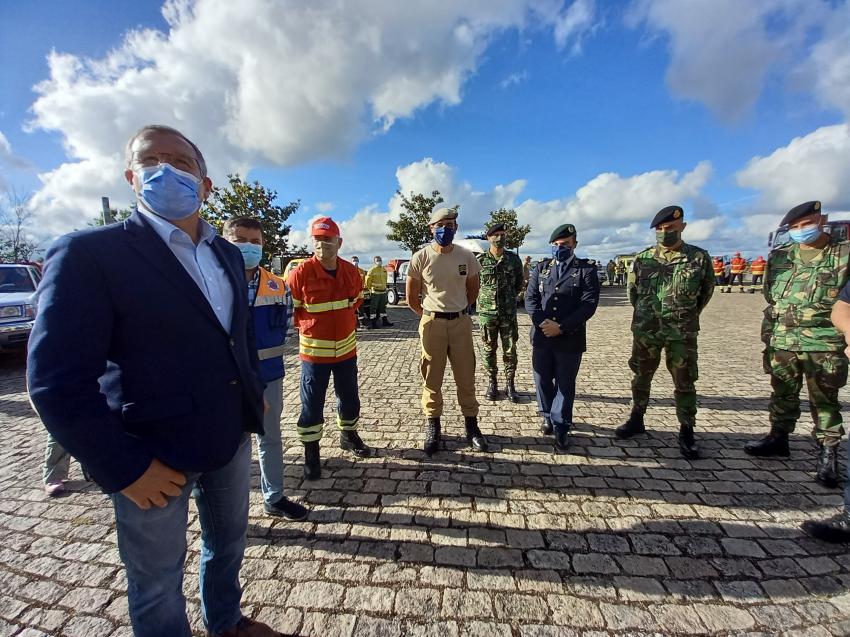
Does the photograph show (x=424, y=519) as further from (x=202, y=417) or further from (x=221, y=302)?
(x=221, y=302)

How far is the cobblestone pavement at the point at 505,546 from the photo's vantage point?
2018 mm

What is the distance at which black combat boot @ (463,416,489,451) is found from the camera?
3844 millimetres

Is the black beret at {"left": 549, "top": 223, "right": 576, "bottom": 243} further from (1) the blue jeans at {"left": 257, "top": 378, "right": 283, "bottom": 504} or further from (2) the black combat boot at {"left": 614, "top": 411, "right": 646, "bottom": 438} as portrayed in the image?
(1) the blue jeans at {"left": 257, "top": 378, "right": 283, "bottom": 504}

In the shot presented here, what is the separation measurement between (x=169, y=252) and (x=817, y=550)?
4089 millimetres

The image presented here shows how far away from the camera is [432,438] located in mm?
3805

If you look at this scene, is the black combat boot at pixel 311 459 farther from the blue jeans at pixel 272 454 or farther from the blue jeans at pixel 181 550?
the blue jeans at pixel 181 550

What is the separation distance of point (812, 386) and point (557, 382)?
212cm

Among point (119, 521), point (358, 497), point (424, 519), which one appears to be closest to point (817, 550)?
point (424, 519)

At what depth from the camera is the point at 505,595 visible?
2135 mm

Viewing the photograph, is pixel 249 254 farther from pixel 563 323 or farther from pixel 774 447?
pixel 774 447

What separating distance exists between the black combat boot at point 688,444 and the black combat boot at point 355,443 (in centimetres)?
310

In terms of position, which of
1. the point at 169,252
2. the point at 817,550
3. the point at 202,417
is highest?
the point at 169,252

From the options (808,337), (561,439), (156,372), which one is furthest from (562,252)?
(156,372)

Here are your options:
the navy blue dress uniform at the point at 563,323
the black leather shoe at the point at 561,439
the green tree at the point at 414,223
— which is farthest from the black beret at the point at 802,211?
the green tree at the point at 414,223
